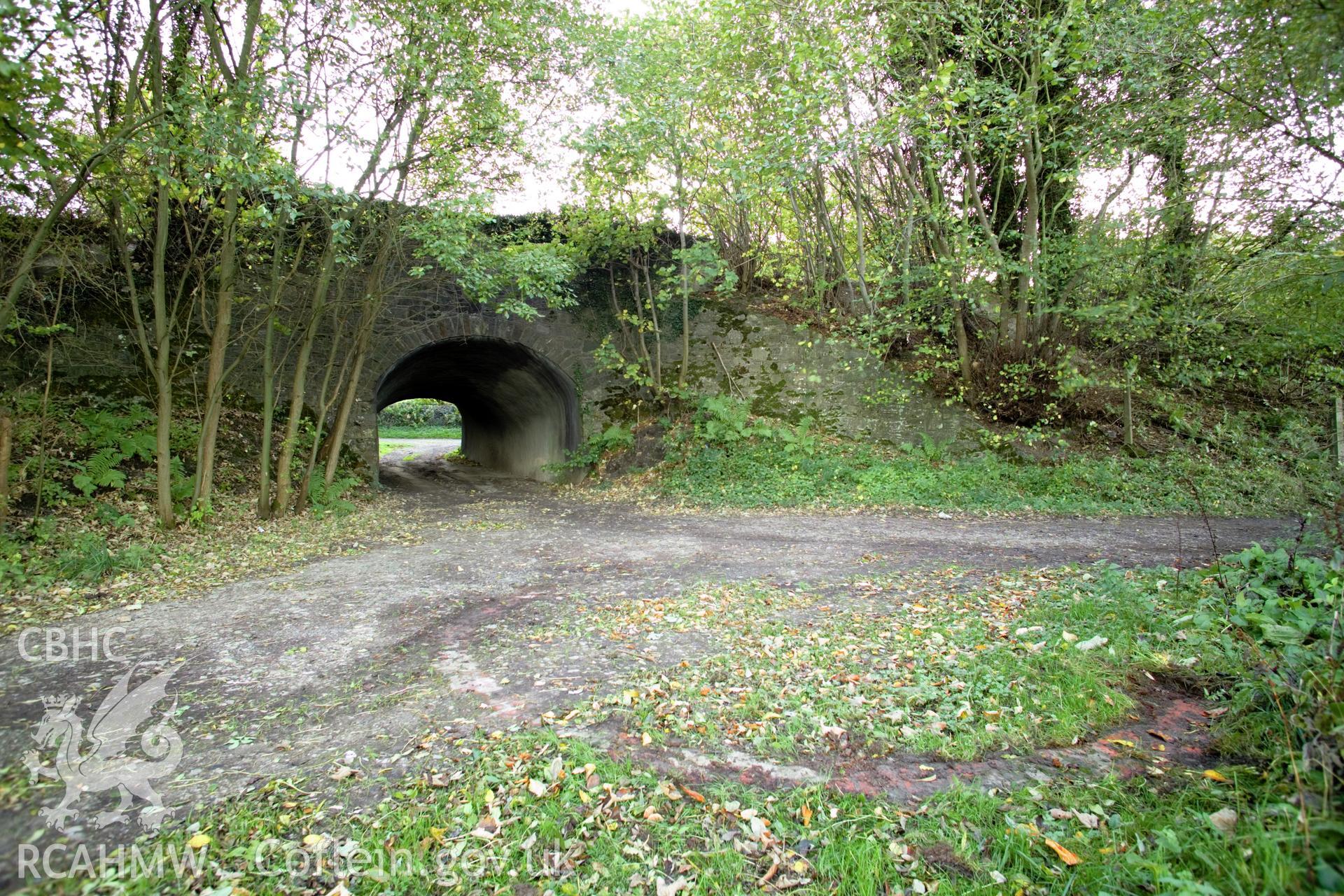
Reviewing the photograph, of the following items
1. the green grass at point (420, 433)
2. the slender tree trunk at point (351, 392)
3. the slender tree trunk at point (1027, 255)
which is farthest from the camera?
the green grass at point (420, 433)

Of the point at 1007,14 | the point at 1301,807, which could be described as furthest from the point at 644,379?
the point at 1301,807

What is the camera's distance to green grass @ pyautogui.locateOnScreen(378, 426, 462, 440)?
36188 mm

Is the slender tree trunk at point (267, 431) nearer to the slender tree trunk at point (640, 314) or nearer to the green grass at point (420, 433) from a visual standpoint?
the slender tree trunk at point (640, 314)

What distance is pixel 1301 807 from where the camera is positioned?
75.7 inches

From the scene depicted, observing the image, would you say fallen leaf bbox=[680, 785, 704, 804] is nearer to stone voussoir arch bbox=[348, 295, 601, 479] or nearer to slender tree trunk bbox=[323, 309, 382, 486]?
slender tree trunk bbox=[323, 309, 382, 486]

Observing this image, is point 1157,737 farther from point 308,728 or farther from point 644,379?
point 644,379

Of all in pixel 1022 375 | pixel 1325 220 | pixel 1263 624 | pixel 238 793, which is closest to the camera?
pixel 238 793

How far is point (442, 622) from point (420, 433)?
36.7 m

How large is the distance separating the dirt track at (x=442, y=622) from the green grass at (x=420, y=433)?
29.1 metres

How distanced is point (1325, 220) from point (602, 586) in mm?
7787

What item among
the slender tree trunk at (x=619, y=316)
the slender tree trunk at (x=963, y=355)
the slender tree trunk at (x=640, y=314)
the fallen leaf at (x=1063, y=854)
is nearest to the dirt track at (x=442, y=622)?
the fallen leaf at (x=1063, y=854)

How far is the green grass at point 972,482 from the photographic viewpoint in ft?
30.5

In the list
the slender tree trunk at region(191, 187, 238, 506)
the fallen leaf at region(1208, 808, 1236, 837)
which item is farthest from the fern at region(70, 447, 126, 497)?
the fallen leaf at region(1208, 808, 1236, 837)

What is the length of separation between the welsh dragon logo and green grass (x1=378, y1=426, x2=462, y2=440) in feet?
108
